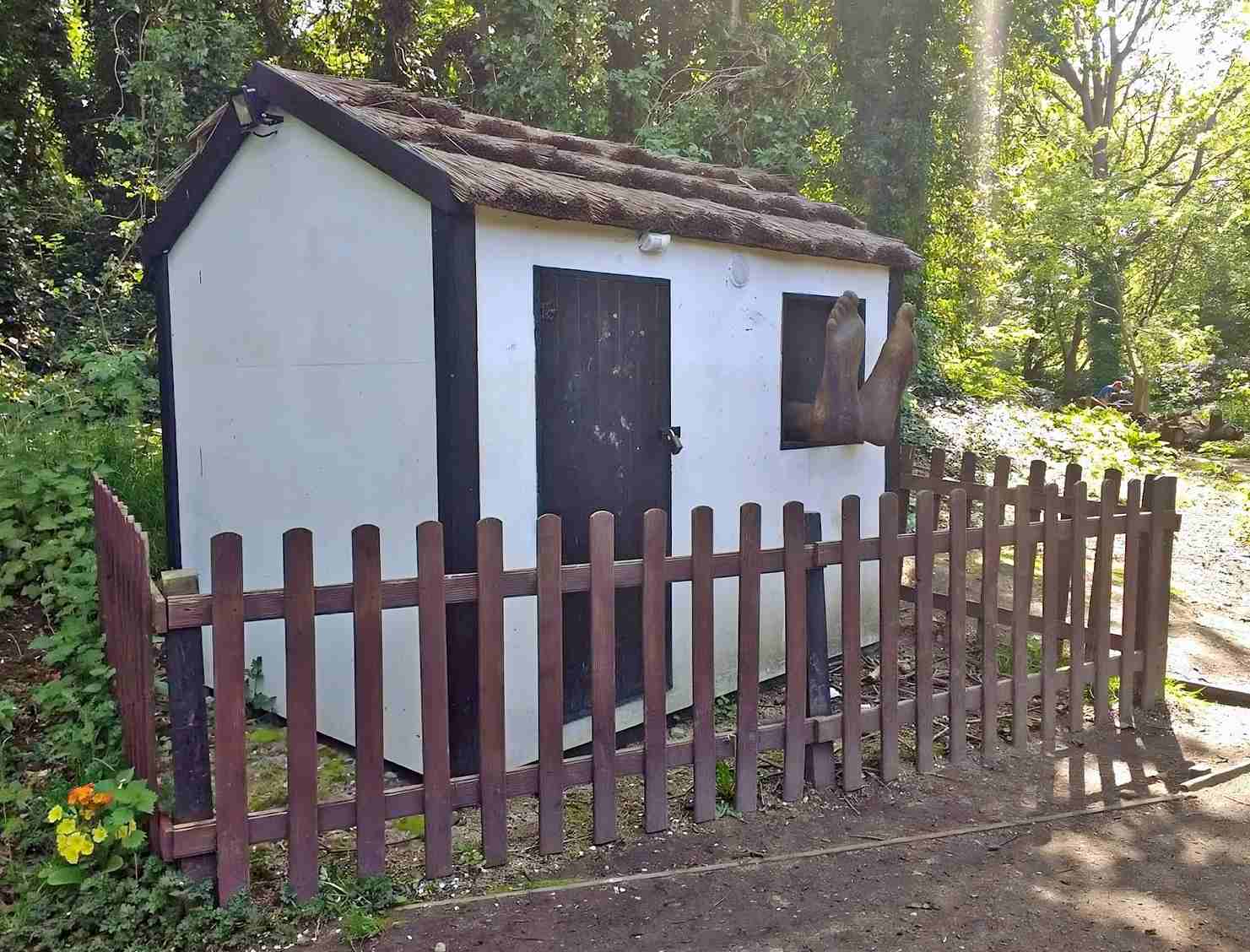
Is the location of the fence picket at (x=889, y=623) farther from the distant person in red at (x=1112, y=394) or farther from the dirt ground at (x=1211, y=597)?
the distant person in red at (x=1112, y=394)

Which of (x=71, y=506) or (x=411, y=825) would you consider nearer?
(x=411, y=825)

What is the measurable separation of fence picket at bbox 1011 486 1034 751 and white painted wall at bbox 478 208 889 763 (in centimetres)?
151

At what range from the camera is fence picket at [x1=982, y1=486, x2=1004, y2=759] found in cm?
471

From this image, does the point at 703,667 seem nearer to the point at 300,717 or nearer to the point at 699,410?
the point at 300,717

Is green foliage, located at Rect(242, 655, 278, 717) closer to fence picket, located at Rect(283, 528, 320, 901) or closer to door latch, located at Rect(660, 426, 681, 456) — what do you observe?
fence picket, located at Rect(283, 528, 320, 901)

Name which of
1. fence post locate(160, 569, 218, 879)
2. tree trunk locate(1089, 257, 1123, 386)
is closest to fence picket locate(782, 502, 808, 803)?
fence post locate(160, 569, 218, 879)

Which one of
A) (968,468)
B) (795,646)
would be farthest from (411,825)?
(968,468)

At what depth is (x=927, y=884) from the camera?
3.53 meters

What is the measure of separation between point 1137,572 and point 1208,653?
1.85 metres

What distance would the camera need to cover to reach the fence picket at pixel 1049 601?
4.92 meters

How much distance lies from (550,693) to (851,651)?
143 cm

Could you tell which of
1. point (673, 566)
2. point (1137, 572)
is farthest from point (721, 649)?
point (1137, 572)

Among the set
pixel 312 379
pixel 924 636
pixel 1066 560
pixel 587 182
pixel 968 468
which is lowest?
pixel 924 636

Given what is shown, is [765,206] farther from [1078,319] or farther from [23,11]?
[1078,319]
